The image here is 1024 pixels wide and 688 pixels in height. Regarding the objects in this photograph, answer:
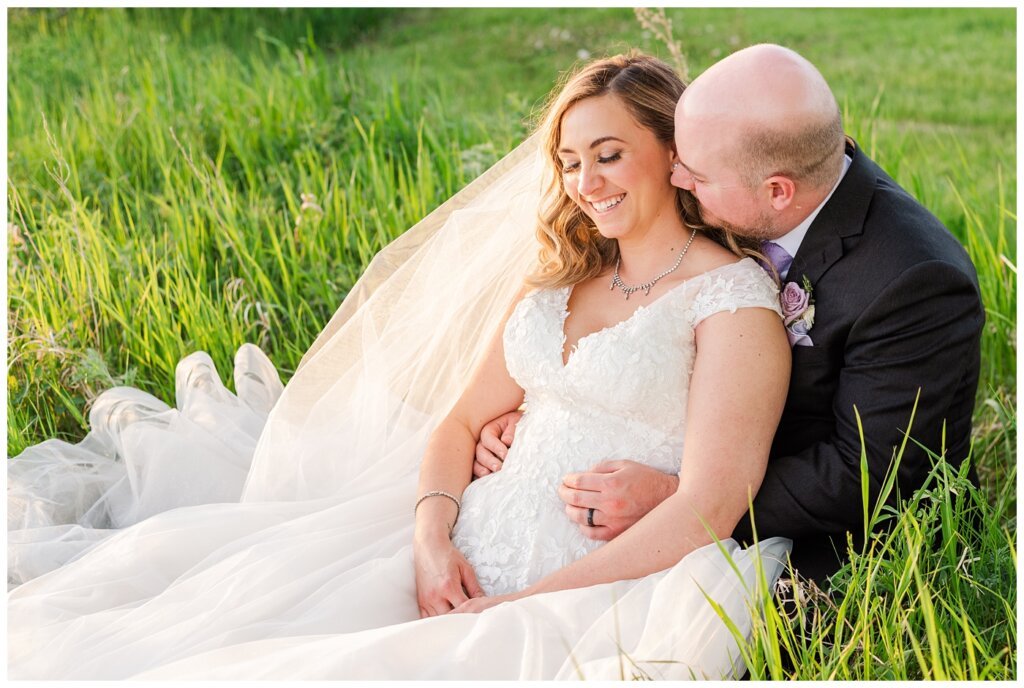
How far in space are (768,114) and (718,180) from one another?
206mm

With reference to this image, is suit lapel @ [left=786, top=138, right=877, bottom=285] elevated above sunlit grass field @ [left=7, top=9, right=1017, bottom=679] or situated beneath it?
elevated above

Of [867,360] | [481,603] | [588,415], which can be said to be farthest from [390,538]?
[867,360]

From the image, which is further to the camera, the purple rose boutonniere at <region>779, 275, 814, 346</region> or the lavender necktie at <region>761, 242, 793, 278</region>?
the lavender necktie at <region>761, 242, 793, 278</region>

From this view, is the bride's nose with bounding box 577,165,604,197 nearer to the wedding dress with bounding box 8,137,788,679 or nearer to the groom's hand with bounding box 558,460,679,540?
the wedding dress with bounding box 8,137,788,679

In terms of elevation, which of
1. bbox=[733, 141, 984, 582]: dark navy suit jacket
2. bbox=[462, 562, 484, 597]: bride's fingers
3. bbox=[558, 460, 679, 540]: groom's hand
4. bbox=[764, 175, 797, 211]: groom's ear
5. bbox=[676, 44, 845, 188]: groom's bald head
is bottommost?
bbox=[462, 562, 484, 597]: bride's fingers

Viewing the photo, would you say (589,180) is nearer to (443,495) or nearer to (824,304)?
(824,304)

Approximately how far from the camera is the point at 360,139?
18.5 feet

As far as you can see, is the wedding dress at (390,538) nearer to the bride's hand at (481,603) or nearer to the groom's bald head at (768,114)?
the bride's hand at (481,603)

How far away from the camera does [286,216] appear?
473 centimetres

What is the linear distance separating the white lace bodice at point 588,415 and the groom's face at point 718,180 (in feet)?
0.39

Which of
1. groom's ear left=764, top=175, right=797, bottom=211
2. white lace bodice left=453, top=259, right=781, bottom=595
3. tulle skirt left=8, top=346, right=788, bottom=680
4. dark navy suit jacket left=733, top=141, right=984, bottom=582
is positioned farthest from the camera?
white lace bodice left=453, top=259, right=781, bottom=595

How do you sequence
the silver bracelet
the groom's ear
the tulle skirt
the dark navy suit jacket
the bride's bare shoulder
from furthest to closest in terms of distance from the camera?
the silver bracelet
the bride's bare shoulder
the groom's ear
the dark navy suit jacket
the tulle skirt

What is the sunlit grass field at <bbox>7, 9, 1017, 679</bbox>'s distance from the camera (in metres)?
2.56

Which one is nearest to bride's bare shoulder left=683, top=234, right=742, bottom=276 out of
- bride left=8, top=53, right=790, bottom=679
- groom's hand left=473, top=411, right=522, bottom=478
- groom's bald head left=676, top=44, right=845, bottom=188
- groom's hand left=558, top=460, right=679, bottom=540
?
bride left=8, top=53, right=790, bottom=679
